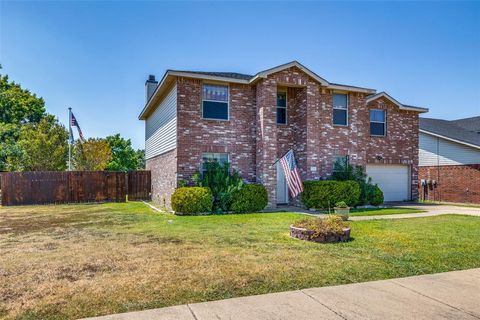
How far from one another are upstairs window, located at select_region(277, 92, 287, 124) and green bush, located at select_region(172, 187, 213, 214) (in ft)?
16.9

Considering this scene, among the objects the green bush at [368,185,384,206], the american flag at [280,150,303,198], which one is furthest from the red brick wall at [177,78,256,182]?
the green bush at [368,185,384,206]

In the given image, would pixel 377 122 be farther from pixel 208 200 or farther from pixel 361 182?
pixel 208 200

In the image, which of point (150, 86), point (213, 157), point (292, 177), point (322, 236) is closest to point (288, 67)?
point (213, 157)

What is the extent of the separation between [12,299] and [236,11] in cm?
1109

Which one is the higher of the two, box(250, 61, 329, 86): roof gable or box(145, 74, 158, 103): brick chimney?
Answer: box(145, 74, 158, 103): brick chimney

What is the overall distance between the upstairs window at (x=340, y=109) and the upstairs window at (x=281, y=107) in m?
2.53

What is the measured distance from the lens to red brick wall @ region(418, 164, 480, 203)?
58.6ft

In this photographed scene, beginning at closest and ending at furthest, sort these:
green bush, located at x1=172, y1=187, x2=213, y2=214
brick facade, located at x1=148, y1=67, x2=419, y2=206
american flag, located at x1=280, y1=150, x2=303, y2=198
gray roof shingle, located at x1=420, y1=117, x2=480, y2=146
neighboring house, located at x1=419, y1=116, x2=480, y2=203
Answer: american flag, located at x1=280, y1=150, x2=303, y2=198, green bush, located at x1=172, y1=187, x2=213, y2=214, brick facade, located at x1=148, y1=67, x2=419, y2=206, neighboring house, located at x1=419, y1=116, x2=480, y2=203, gray roof shingle, located at x1=420, y1=117, x2=480, y2=146

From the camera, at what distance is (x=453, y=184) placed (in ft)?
61.9

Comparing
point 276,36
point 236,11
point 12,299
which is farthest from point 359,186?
point 12,299

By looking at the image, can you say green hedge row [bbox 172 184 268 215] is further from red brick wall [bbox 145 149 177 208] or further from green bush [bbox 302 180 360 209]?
green bush [bbox 302 180 360 209]

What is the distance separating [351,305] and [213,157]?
1010 centimetres

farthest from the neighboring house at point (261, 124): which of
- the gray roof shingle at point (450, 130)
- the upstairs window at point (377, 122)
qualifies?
the gray roof shingle at point (450, 130)

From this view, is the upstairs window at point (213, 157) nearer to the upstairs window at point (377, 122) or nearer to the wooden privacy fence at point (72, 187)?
the wooden privacy fence at point (72, 187)
